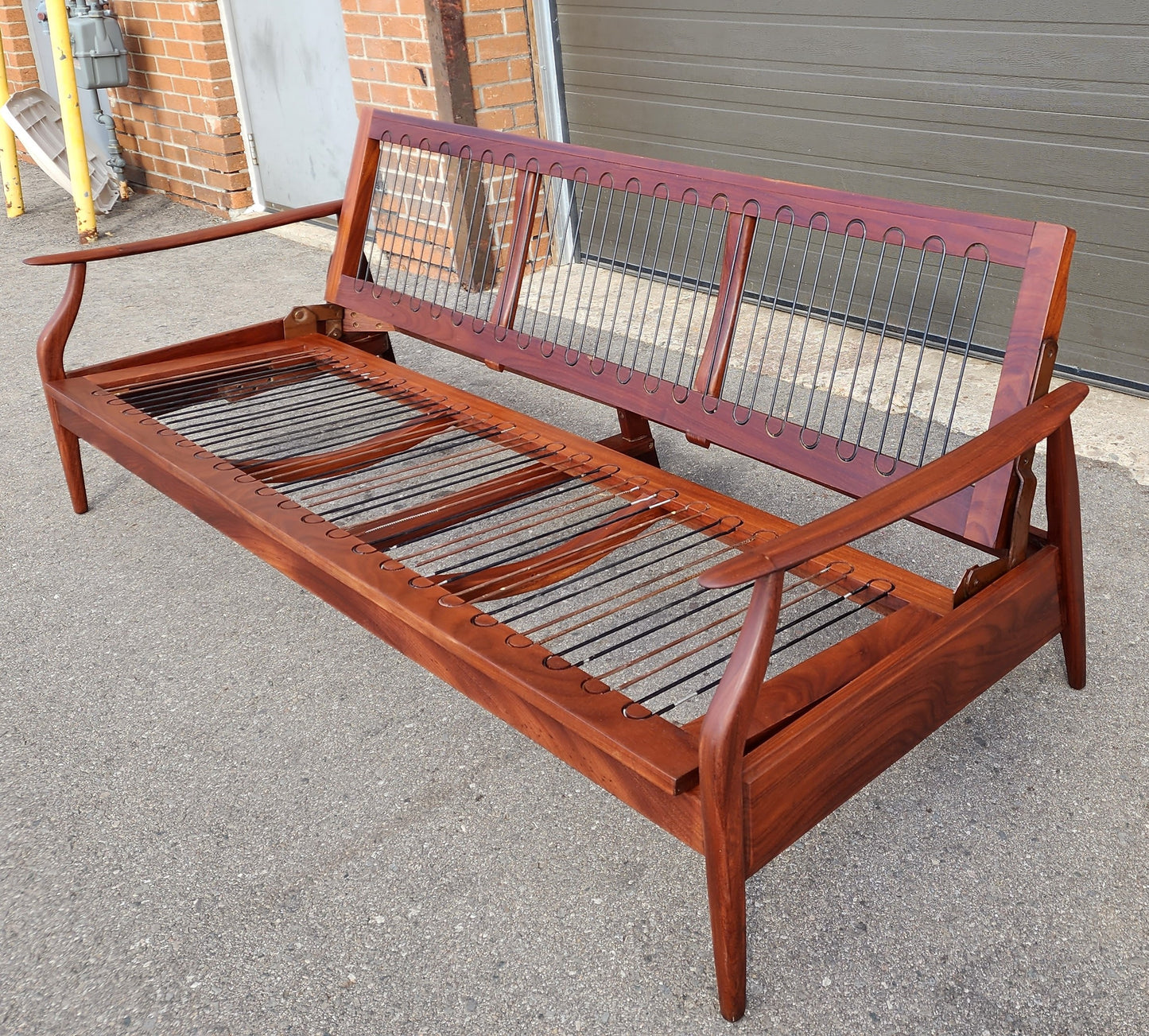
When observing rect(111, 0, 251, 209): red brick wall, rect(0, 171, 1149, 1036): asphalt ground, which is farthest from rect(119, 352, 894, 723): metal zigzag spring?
rect(111, 0, 251, 209): red brick wall

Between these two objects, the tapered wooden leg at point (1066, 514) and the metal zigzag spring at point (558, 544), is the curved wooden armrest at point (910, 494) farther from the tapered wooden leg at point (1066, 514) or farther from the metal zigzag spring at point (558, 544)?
the metal zigzag spring at point (558, 544)

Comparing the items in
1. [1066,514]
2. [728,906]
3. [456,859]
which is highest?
[1066,514]

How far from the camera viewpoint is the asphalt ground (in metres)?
1.69

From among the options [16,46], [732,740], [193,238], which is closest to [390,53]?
[193,238]

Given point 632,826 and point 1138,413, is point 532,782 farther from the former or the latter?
point 1138,413

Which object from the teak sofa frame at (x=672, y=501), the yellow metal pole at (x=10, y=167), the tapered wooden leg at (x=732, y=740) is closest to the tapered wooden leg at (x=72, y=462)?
the teak sofa frame at (x=672, y=501)

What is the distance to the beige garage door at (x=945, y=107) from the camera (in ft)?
10.5

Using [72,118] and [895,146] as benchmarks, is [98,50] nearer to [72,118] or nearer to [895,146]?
[72,118]

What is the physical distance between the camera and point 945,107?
3561 mm

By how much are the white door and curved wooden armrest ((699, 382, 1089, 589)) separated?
441cm

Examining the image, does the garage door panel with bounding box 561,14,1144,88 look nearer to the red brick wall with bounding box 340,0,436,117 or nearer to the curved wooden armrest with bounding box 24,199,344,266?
the red brick wall with bounding box 340,0,436,117

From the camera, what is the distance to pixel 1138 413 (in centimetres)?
333

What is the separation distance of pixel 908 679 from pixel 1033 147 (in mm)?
2309

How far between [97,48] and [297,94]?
4.25 ft
